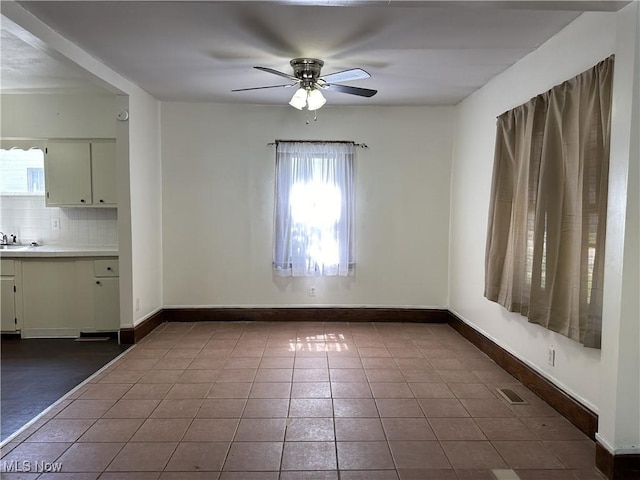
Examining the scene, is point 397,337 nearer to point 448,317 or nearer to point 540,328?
point 448,317

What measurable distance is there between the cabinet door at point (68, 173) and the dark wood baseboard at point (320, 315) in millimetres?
1697

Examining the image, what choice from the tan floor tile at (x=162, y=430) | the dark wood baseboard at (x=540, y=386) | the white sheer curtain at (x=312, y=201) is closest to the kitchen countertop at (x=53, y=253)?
the white sheer curtain at (x=312, y=201)

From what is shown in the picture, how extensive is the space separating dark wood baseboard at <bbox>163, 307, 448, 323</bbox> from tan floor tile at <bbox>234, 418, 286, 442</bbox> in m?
2.40

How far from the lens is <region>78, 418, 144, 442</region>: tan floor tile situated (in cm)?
245

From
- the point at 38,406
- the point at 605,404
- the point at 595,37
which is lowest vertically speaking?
the point at 38,406

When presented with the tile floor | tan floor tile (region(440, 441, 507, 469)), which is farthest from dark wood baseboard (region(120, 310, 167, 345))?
tan floor tile (region(440, 441, 507, 469))

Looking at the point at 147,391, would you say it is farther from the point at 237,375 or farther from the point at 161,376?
the point at 237,375

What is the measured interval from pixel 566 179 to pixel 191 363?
3156 mm

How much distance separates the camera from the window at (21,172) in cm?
492

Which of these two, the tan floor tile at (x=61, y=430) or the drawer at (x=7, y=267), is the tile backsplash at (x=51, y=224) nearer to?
the drawer at (x=7, y=267)

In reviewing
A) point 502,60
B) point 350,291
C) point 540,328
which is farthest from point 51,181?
point 540,328

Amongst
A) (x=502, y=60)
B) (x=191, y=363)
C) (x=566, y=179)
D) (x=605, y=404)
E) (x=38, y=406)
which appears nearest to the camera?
(x=605, y=404)

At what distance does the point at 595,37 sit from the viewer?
8.13 ft

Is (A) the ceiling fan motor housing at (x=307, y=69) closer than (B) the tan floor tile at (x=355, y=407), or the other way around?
(B) the tan floor tile at (x=355, y=407)
